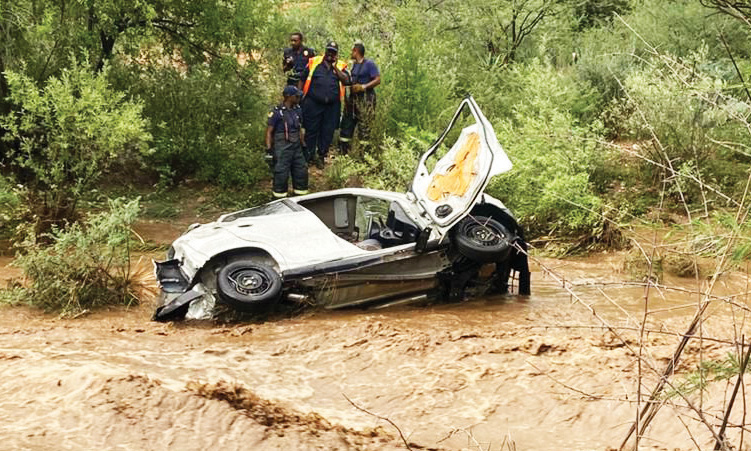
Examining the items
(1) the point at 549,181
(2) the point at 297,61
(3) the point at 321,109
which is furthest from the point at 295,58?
(1) the point at 549,181

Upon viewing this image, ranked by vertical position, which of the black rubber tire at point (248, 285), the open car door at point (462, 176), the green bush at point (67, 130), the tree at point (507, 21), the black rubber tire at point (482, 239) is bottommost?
the black rubber tire at point (248, 285)

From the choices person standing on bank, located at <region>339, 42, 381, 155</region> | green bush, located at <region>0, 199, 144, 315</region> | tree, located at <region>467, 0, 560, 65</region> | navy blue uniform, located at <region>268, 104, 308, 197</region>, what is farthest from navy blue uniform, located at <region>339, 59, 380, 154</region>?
green bush, located at <region>0, 199, 144, 315</region>

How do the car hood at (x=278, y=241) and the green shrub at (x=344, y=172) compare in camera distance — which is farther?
the green shrub at (x=344, y=172)

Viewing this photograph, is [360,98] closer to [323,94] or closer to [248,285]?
[323,94]

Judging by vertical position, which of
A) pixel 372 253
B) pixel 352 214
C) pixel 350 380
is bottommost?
pixel 350 380

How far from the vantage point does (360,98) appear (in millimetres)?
13461

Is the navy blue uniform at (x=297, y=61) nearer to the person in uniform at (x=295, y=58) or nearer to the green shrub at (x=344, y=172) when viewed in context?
the person in uniform at (x=295, y=58)

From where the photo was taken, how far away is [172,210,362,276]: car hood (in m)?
7.52

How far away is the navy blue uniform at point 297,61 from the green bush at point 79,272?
195 inches

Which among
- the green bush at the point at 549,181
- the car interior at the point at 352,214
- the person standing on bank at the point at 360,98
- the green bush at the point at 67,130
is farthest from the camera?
the person standing on bank at the point at 360,98

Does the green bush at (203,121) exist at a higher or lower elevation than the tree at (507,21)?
lower

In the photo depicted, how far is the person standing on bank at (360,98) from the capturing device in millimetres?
13156

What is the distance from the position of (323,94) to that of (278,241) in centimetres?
573

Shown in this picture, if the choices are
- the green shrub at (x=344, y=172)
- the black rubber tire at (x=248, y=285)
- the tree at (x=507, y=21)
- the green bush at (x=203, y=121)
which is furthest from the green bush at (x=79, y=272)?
the tree at (x=507, y=21)
